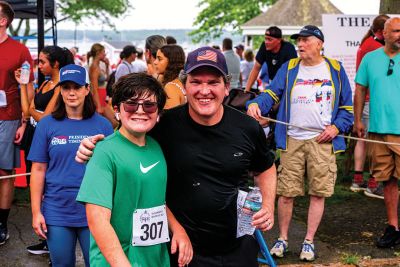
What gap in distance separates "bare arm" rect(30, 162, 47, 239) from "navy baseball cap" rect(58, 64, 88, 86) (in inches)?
22.2

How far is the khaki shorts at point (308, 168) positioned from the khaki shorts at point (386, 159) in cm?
73

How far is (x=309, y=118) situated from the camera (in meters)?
5.30

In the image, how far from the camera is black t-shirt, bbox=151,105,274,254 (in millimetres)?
3051

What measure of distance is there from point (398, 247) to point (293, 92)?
1.81 metres

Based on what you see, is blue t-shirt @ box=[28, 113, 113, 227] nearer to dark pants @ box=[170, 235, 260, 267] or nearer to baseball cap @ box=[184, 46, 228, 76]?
dark pants @ box=[170, 235, 260, 267]

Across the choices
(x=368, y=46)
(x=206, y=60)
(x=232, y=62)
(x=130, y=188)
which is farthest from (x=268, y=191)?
(x=232, y=62)

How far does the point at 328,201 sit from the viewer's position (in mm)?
7562

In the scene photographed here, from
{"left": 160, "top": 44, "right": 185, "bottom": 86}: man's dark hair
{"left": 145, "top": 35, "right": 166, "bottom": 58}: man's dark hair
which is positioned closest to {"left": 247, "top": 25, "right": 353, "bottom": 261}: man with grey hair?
{"left": 160, "top": 44, "right": 185, "bottom": 86}: man's dark hair

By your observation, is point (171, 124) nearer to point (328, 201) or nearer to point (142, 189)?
point (142, 189)

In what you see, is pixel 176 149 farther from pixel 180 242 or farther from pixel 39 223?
pixel 39 223

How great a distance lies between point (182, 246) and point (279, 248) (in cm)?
264

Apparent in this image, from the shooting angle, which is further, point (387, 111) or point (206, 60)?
point (387, 111)

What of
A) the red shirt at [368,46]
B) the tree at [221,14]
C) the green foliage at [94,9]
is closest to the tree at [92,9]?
the green foliage at [94,9]

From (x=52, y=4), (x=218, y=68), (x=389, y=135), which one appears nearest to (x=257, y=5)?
(x=52, y=4)
